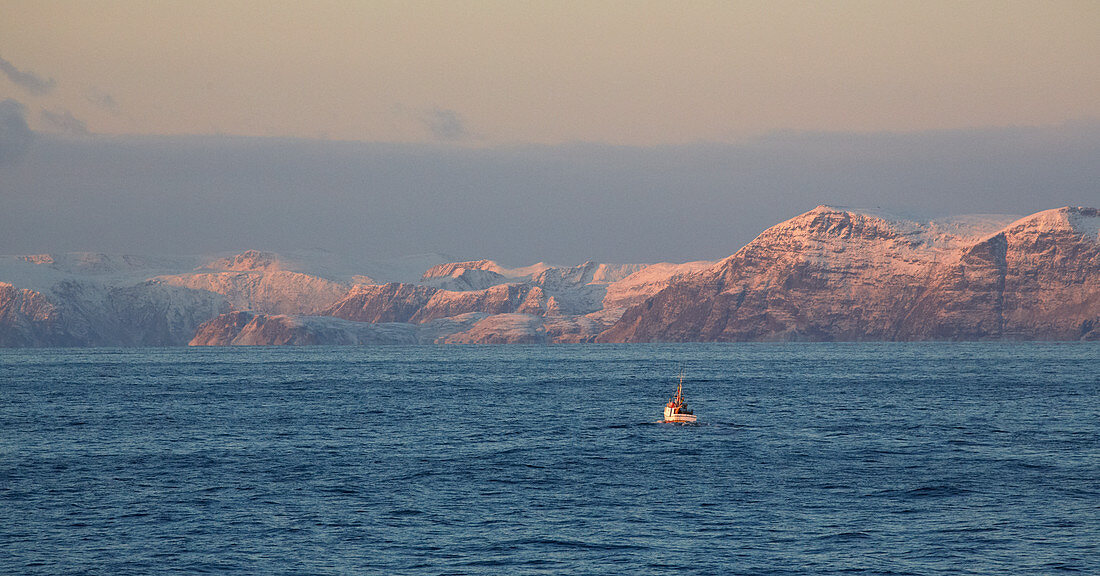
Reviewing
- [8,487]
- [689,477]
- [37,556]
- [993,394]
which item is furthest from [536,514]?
[993,394]

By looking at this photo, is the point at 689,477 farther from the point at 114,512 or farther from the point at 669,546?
the point at 114,512

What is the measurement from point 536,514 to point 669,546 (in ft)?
30.2

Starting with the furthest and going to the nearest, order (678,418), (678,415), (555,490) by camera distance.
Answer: (678,415), (678,418), (555,490)

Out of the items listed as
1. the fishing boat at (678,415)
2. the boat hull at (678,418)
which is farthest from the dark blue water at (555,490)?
the fishing boat at (678,415)

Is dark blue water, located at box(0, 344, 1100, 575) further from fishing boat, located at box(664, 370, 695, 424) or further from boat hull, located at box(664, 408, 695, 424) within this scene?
fishing boat, located at box(664, 370, 695, 424)

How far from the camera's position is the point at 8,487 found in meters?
63.9

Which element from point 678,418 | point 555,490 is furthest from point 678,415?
point 555,490

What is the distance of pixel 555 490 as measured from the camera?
204 ft

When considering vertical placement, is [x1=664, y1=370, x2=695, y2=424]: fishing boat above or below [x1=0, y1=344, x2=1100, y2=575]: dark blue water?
above

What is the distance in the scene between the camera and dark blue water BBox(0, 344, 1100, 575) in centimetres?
4641

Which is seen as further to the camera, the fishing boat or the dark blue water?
the fishing boat

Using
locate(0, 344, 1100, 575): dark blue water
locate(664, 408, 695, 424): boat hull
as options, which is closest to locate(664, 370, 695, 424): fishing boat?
locate(664, 408, 695, 424): boat hull

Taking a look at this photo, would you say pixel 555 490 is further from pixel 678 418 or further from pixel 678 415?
pixel 678 415

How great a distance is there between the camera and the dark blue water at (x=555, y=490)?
1827 inches
